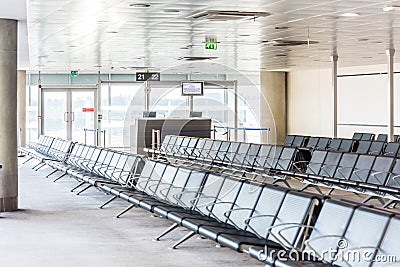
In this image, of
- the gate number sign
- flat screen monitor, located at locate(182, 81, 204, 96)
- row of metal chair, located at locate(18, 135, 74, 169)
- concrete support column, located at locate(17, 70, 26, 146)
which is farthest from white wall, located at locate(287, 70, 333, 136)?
concrete support column, located at locate(17, 70, 26, 146)

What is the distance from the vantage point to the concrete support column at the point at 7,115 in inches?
406

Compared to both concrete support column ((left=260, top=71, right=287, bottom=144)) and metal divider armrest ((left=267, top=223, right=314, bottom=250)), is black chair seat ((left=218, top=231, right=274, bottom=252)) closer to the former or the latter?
metal divider armrest ((left=267, top=223, right=314, bottom=250))

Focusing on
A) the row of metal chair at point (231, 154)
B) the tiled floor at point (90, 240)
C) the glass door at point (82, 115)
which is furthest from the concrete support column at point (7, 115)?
the glass door at point (82, 115)

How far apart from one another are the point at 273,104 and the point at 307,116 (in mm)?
1860

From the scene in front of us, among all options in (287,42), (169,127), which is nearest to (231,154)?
(287,42)

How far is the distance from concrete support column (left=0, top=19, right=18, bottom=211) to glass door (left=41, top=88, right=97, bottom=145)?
16414 millimetres

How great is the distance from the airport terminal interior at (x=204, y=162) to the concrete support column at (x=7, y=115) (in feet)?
0.06

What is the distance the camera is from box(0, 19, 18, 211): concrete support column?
10312 mm

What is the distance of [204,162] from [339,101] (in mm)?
10649

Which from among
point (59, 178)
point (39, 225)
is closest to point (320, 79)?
point (59, 178)

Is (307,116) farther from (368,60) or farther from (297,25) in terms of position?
(297,25)

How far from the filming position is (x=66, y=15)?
10.4 m

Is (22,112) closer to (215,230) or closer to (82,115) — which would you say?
(82,115)

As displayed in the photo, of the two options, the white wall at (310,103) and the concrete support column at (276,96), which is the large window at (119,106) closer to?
the concrete support column at (276,96)
